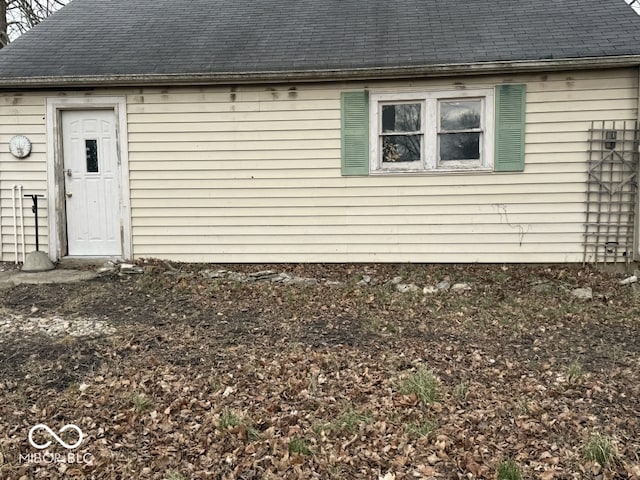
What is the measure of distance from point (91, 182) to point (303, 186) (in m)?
3.03

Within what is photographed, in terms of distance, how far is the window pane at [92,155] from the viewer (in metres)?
7.20

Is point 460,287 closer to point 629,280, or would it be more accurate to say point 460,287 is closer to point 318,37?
point 629,280

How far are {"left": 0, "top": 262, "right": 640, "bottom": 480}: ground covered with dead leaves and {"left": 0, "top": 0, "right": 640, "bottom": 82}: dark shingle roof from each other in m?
3.06

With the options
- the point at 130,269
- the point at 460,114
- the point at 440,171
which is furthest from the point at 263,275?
the point at 460,114

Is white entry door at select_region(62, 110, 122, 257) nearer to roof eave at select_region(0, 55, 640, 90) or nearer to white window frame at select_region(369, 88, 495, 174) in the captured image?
roof eave at select_region(0, 55, 640, 90)

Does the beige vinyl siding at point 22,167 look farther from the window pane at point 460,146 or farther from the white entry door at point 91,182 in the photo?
the window pane at point 460,146

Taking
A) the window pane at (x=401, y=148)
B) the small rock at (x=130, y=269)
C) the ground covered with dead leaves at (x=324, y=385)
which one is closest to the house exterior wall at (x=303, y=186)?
the window pane at (x=401, y=148)

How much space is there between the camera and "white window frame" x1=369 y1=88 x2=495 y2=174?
6613 mm

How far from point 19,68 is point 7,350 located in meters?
4.65

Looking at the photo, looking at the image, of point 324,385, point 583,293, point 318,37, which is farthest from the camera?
point 318,37

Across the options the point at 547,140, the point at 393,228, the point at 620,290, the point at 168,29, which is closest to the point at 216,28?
the point at 168,29

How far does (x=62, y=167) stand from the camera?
23.5 ft

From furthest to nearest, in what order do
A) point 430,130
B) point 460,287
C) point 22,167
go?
point 22,167, point 430,130, point 460,287

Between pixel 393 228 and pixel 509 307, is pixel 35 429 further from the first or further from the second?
pixel 393 228
